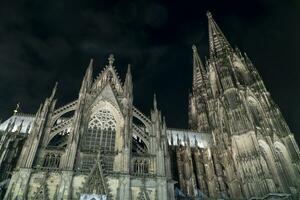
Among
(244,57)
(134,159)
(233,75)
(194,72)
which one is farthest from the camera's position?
(194,72)

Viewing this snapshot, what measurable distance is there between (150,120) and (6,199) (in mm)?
16954

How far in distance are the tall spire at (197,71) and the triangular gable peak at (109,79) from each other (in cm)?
2714

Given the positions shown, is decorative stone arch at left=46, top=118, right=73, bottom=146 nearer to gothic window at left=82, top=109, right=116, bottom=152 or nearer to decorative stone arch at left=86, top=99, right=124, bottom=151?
decorative stone arch at left=86, top=99, right=124, bottom=151

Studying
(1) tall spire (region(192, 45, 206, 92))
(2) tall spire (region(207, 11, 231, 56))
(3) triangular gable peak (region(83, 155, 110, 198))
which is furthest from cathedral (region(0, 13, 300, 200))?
(1) tall spire (region(192, 45, 206, 92))

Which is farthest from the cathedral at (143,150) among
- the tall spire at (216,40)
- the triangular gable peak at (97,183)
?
the tall spire at (216,40)

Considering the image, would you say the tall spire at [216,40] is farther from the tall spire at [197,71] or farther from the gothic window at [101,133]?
the gothic window at [101,133]

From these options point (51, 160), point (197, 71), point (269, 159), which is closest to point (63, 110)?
point (51, 160)

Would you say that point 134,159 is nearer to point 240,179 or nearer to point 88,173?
point 88,173

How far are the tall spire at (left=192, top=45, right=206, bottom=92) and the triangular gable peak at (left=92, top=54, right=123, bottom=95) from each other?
27136mm

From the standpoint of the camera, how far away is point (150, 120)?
3475 centimetres

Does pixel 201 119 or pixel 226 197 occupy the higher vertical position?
pixel 201 119

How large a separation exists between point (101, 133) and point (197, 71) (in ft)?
136

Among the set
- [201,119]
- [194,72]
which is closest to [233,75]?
[201,119]

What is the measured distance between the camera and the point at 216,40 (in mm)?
59281
